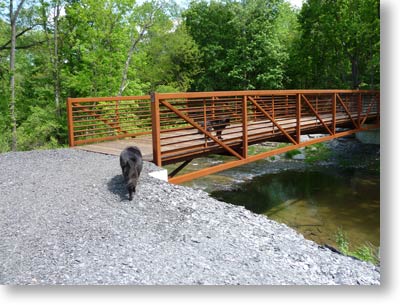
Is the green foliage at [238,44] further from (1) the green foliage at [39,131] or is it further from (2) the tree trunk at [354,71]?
(1) the green foliage at [39,131]

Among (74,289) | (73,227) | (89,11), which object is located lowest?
(74,289)

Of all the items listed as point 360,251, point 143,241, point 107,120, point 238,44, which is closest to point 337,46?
point 238,44

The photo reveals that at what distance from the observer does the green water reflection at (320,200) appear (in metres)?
8.41

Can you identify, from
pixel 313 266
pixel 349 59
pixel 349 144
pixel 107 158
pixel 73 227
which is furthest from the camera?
pixel 349 59

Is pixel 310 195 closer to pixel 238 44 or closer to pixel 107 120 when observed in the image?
pixel 107 120

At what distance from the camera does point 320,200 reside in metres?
10.8

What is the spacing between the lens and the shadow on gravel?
16.3 feet

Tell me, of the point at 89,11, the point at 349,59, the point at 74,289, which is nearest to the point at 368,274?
the point at 74,289

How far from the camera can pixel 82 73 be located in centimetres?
1492

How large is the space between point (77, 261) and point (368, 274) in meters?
3.06

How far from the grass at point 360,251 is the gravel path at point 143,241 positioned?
1.80 m

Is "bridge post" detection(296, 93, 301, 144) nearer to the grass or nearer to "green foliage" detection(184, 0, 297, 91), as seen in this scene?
the grass

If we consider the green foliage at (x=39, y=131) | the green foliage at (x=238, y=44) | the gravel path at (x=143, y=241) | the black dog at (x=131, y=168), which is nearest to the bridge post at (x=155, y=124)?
the gravel path at (x=143, y=241)

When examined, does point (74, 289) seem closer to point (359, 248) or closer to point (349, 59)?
point (359, 248)
